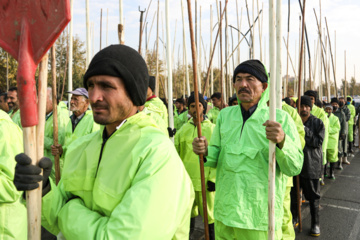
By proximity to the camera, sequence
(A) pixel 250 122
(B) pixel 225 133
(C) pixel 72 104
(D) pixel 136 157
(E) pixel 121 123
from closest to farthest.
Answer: (D) pixel 136 157 < (E) pixel 121 123 < (A) pixel 250 122 < (B) pixel 225 133 < (C) pixel 72 104

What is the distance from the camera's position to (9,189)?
1.85 metres

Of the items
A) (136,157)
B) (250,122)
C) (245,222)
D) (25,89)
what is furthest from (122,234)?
(250,122)

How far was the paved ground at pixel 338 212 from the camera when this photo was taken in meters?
3.97

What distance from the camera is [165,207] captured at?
1052 mm

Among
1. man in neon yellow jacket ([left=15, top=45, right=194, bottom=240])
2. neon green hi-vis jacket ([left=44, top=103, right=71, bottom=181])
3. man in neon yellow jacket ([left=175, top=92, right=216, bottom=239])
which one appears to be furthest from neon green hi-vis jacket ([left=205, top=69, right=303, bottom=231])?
neon green hi-vis jacket ([left=44, top=103, right=71, bottom=181])

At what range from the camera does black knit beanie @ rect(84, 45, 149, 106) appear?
121cm

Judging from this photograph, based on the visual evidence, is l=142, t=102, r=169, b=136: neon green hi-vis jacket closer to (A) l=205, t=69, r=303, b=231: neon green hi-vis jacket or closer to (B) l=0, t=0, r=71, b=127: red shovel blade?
(A) l=205, t=69, r=303, b=231: neon green hi-vis jacket

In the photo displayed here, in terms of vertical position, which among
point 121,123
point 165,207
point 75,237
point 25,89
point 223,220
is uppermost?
point 25,89

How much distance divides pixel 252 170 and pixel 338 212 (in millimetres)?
3412

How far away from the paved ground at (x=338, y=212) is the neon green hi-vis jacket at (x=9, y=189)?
2405mm

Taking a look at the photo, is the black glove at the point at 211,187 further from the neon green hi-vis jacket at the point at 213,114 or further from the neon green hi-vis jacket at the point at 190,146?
the neon green hi-vis jacket at the point at 213,114

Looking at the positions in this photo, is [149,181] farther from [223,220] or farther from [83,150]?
[223,220]

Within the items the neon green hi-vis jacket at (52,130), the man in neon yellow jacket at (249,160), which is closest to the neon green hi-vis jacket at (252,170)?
the man in neon yellow jacket at (249,160)

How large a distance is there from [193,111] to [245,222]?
2.08m
